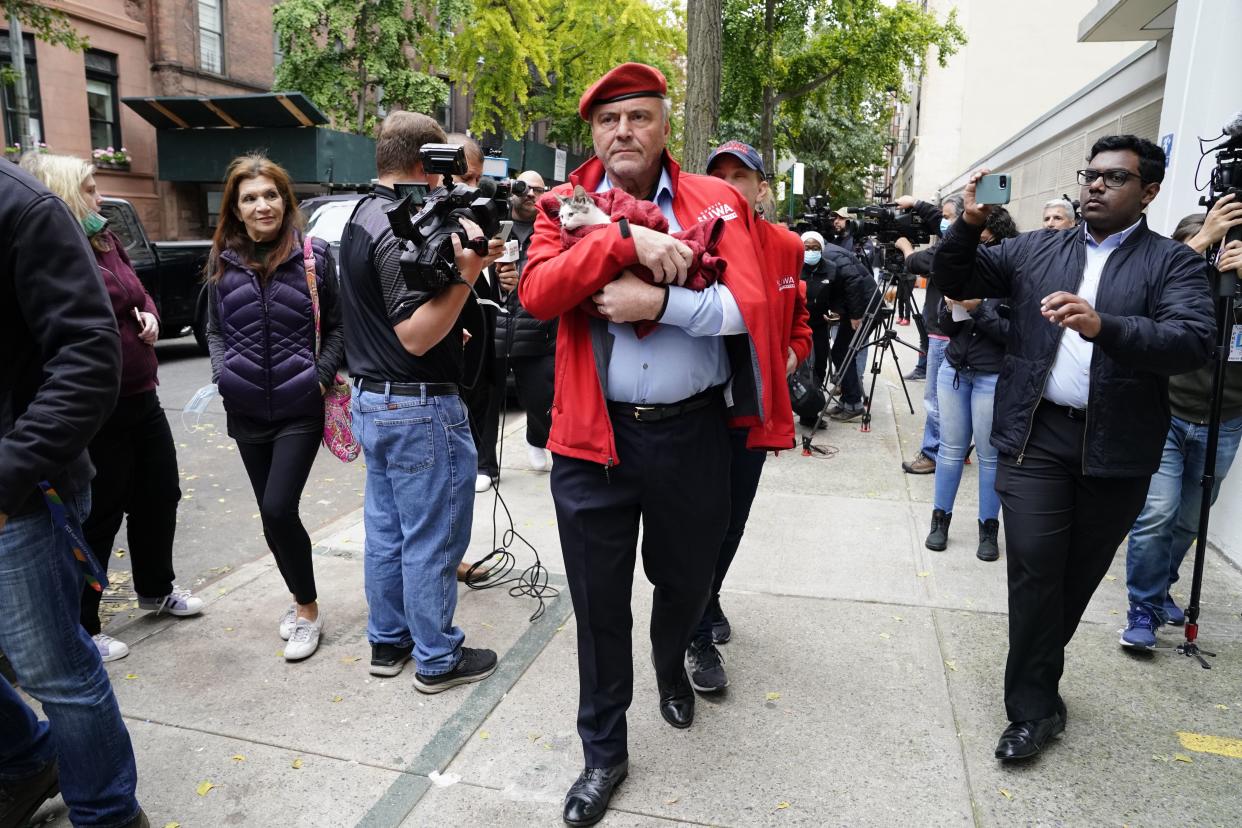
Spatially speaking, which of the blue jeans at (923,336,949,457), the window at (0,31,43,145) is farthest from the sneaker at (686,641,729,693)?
the window at (0,31,43,145)

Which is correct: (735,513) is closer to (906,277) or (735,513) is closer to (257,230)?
(257,230)

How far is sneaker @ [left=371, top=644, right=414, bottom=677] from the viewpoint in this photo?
3.55 metres

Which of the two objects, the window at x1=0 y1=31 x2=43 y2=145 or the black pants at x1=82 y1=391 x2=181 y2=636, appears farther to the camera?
the window at x1=0 y1=31 x2=43 y2=145

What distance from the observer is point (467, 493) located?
11.4ft

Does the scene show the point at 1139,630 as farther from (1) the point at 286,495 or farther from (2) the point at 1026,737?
(1) the point at 286,495

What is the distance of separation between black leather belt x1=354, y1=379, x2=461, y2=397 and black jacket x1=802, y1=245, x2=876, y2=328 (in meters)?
5.39

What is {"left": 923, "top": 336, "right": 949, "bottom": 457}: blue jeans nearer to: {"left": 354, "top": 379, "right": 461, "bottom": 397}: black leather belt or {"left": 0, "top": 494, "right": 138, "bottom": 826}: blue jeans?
{"left": 354, "top": 379, "right": 461, "bottom": 397}: black leather belt

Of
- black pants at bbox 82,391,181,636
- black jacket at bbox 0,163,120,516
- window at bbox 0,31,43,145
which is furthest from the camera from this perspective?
window at bbox 0,31,43,145

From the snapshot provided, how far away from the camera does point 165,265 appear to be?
10.9 m

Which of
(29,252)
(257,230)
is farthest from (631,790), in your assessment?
(257,230)

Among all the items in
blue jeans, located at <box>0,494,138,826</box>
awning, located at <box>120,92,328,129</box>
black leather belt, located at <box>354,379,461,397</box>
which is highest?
awning, located at <box>120,92,328,129</box>

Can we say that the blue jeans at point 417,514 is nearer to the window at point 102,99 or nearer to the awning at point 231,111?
the awning at point 231,111

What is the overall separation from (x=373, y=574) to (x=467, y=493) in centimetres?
52

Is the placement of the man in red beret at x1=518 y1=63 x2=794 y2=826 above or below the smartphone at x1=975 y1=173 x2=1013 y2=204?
below
